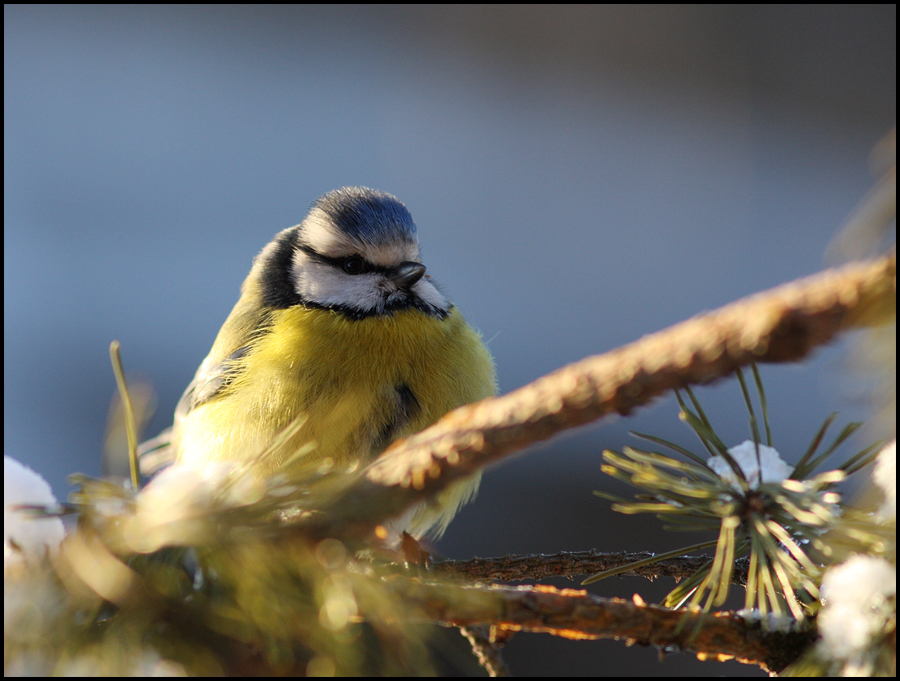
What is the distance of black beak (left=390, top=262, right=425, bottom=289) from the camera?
928 millimetres

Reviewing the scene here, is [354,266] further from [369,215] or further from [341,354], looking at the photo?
[341,354]

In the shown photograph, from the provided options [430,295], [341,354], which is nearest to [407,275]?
[430,295]

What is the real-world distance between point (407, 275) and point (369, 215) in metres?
0.12

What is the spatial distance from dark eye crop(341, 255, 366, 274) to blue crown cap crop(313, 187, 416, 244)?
1.1 inches

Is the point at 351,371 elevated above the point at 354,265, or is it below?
below

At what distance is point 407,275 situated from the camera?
93 centimetres

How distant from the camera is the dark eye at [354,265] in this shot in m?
0.97

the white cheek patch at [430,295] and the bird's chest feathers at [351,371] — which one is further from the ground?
the white cheek patch at [430,295]

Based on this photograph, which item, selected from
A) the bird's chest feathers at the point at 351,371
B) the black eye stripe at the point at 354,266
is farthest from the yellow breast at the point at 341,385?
the black eye stripe at the point at 354,266

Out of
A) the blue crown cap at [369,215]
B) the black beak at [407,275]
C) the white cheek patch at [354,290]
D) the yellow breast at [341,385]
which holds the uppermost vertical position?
the blue crown cap at [369,215]

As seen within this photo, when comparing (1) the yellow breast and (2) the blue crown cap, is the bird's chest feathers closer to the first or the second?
(1) the yellow breast

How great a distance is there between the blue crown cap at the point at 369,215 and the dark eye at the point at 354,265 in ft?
0.09

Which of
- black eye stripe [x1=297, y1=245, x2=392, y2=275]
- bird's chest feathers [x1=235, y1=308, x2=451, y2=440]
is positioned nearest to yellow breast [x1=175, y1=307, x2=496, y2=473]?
bird's chest feathers [x1=235, y1=308, x2=451, y2=440]

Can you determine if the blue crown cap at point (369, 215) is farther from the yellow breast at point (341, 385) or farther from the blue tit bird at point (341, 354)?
the yellow breast at point (341, 385)
